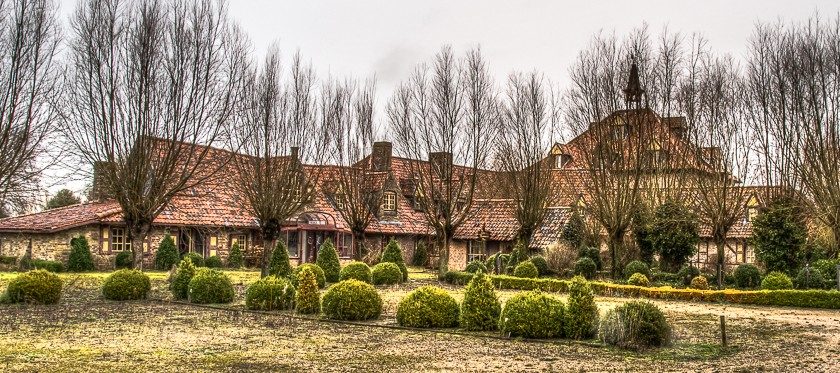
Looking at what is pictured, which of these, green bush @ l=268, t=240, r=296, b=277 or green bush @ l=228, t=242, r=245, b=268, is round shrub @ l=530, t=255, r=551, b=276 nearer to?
green bush @ l=268, t=240, r=296, b=277

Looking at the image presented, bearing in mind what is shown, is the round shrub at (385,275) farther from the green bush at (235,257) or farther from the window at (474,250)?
the window at (474,250)

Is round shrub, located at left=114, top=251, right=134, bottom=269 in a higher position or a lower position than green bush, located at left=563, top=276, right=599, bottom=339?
higher

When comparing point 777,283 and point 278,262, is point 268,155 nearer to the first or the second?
point 278,262

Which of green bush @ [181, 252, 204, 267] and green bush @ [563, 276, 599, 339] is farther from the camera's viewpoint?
green bush @ [181, 252, 204, 267]

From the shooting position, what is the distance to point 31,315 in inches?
740

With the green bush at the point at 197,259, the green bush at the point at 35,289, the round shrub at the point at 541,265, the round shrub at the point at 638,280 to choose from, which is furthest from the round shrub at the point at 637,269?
the green bush at the point at 35,289

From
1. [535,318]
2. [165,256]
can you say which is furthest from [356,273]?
[535,318]

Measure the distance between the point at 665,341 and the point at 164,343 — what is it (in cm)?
896

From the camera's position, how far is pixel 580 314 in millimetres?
15586

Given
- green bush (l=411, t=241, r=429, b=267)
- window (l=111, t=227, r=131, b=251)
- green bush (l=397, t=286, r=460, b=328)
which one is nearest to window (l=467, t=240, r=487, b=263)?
green bush (l=411, t=241, r=429, b=267)

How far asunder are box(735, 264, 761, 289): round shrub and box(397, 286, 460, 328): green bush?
49.9ft

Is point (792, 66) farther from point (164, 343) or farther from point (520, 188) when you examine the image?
point (164, 343)

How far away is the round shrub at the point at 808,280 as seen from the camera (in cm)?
2691

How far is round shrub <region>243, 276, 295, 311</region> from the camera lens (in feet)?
68.2
